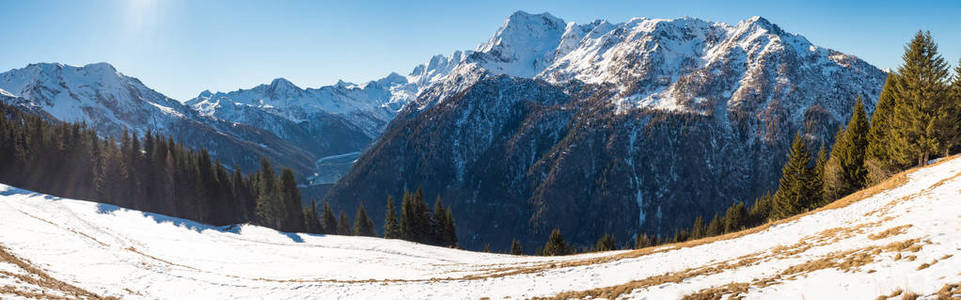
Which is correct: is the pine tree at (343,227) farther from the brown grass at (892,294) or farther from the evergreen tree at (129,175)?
the brown grass at (892,294)

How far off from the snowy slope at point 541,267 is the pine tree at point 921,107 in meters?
6.43

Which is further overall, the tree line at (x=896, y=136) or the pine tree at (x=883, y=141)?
the pine tree at (x=883, y=141)

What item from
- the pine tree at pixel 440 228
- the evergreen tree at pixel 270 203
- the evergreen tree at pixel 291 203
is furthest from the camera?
the evergreen tree at pixel 291 203

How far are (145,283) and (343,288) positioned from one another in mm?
11582

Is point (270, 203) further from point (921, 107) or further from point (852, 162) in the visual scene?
point (921, 107)

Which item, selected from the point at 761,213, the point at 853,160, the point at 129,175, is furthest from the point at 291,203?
the point at 761,213

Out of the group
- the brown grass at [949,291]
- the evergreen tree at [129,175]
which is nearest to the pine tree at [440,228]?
the evergreen tree at [129,175]

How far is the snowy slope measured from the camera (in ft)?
42.2

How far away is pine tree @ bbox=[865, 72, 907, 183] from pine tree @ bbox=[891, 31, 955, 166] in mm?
1555

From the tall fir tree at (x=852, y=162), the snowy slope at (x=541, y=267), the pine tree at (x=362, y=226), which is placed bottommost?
the pine tree at (x=362, y=226)

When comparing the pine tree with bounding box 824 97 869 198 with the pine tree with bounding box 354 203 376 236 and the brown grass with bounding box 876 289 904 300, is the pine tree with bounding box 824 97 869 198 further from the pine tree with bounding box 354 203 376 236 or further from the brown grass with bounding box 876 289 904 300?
the pine tree with bounding box 354 203 376 236

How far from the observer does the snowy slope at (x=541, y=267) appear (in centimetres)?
1287

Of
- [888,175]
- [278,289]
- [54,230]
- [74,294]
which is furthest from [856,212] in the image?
[54,230]

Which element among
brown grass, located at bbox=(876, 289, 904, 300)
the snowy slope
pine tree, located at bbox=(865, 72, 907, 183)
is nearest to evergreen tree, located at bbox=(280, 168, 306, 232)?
the snowy slope
